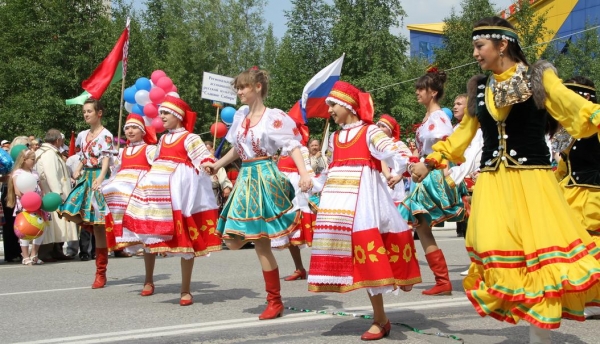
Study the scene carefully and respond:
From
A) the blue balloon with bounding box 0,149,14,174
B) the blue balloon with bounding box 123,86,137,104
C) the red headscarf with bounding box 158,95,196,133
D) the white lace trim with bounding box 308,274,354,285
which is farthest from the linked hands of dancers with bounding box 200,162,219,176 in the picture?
the blue balloon with bounding box 0,149,14,174

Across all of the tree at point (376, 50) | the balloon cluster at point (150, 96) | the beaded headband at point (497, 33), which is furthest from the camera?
the tree at point (376, 50)

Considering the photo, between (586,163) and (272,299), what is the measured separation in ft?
9.46

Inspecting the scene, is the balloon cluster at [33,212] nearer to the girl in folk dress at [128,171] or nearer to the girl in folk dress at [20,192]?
the girl in folk dress at [20,192]

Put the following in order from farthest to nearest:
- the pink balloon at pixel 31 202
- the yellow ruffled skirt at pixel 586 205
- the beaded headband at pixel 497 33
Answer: the pink balloon at pixel 31 202 → the yellow ruffled skirt at pixel 586 205 → the beaded headband at pixel 497 33

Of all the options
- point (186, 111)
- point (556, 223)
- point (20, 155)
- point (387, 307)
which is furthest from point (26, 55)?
point (556, 223)

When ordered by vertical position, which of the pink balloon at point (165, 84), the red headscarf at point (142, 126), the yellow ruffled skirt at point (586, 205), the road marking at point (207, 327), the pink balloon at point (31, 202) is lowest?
the road marking at point (207, 327)

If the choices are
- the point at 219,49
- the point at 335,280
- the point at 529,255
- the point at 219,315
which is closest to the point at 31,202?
the point at 219,315

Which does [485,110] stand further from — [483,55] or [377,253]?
[377,253]

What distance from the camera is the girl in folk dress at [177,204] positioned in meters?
7.71

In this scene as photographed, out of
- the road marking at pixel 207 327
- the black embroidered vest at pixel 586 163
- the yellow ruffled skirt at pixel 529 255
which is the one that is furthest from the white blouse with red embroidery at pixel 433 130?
the yellow ruffled skirt at pixel 529 255

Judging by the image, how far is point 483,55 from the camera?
5090mm

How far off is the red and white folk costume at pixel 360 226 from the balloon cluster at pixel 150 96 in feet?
14.5

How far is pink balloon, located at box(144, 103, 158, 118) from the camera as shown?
1036cm

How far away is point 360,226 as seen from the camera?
5625mm
